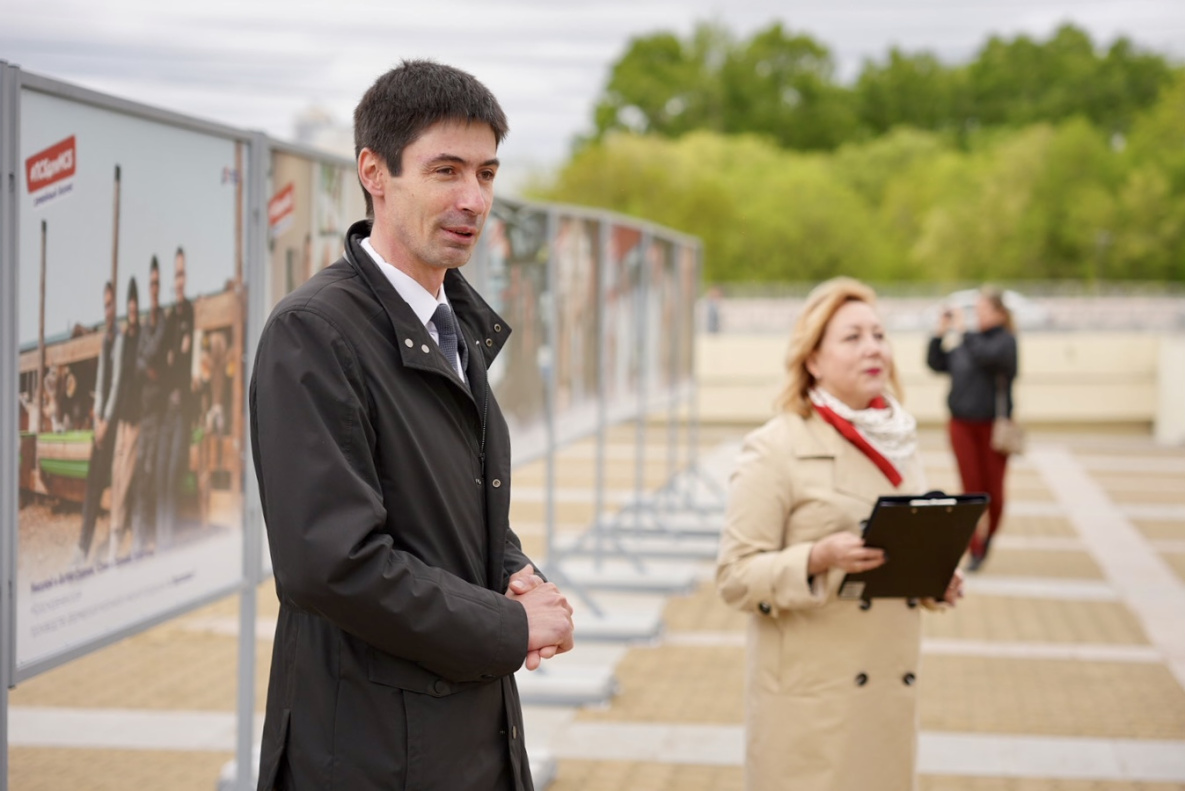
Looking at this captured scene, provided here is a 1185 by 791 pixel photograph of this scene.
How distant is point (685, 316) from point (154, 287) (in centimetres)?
985

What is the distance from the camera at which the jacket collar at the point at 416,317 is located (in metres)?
2.19

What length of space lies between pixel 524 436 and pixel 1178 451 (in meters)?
16.3

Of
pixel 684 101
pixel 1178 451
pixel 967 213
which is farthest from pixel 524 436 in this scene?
pixel 684 101

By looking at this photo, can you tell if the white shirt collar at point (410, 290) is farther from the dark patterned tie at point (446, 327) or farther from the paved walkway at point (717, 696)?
the paved walkway at point (717, 696)

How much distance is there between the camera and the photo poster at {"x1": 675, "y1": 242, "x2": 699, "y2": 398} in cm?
1265

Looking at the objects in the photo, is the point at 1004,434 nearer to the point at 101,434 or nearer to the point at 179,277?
the point at 179,277

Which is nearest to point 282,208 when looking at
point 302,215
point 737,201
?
point 302,215

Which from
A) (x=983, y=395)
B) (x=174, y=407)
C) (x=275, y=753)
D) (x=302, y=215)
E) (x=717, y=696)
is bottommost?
(x=717, y=696)

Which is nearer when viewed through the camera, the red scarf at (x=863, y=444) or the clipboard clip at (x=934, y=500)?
the clipboard clip at (x=934, y=500)

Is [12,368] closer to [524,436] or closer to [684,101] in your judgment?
[524,436]

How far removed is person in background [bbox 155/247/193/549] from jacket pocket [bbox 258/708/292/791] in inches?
55.9

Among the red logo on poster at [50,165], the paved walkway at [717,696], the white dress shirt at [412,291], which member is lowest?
the paved walkway at [717,696]

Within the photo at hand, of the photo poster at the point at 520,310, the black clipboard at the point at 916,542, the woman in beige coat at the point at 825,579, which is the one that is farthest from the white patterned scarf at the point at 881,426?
the photo poster at the point at 520,310

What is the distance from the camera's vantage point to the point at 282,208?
4219 millimetres
